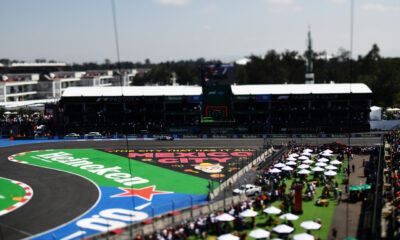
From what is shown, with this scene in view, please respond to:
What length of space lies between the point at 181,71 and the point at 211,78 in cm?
10413

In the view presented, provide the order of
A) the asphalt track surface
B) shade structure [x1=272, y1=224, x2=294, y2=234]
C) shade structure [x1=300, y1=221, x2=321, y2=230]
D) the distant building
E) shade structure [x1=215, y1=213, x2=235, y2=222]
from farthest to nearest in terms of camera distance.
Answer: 1. the distant building
2. the asphalt track surface
3. shade structure [x1=215, y1=213, x2=235, y2=222]
4. shade structure [x1=300, y1=221, x2=321, y2=230]
5. shade structure [x1=272, y1=224, x2=294, y2=234]

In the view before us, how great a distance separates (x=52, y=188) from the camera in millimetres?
37188

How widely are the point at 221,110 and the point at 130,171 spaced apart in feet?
95.0

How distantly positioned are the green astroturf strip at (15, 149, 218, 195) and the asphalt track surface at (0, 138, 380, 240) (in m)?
1.62

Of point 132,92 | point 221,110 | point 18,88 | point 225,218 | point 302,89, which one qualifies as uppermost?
point 18,88

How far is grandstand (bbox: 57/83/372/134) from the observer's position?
65875 millimetres

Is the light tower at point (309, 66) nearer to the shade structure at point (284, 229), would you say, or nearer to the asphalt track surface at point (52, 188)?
the asphalt track surface at point (52, 188)

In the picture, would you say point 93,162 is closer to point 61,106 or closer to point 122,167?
point 122,167

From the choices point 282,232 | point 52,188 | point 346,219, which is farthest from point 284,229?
point 52,188

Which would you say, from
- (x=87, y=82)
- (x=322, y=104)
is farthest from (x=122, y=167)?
(x=87, y=82)

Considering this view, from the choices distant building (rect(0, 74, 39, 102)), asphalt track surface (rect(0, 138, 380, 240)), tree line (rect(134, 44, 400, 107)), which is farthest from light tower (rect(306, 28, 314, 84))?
distant building (rect(0, 74, 39, 102))

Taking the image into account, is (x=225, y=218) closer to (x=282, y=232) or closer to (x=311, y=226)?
(x=282, y=232)

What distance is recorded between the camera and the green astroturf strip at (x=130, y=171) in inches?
1459

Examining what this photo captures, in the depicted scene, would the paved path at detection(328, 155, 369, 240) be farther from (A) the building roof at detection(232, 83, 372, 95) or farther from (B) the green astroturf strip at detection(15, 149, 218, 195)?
(A) the building roof at detection(232, 83, 372, 95)
